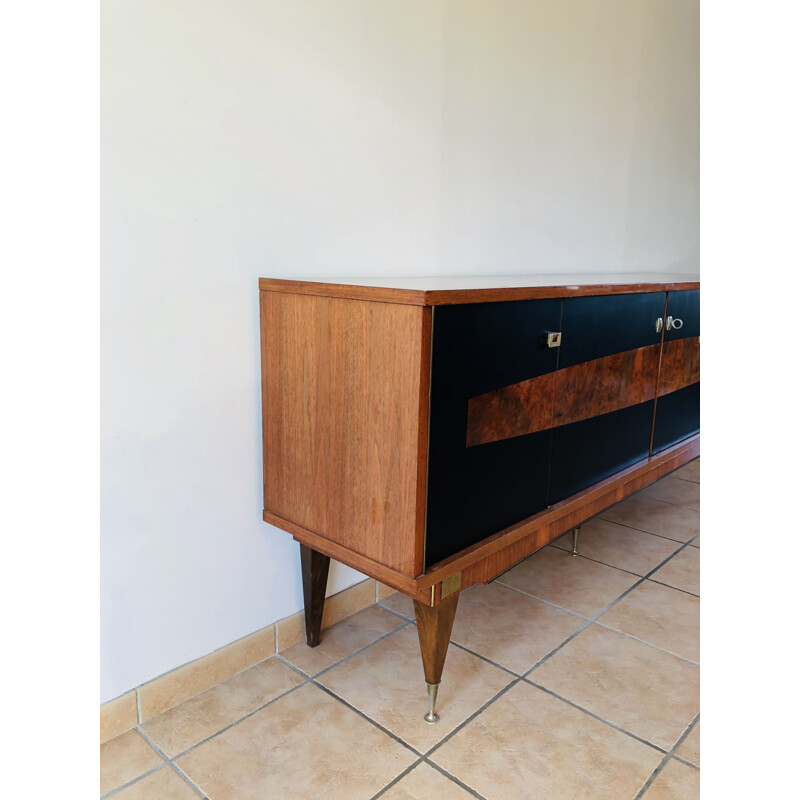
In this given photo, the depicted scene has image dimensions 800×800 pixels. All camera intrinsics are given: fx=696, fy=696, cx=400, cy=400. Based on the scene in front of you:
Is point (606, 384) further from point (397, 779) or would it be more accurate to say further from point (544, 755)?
point (397, 779)

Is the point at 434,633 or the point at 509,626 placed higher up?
the point at 434,633

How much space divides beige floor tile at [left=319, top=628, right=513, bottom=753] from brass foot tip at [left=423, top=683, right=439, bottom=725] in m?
0.01

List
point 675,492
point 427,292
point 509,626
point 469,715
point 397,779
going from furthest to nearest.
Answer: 1. point 675,492
2. point 509,626
3. point 469,715
4. point 397,779
5. point 427,292

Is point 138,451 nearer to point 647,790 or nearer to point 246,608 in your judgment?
point 246,608

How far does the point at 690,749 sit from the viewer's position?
4.93 ft

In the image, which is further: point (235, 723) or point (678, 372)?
point (678, 372)

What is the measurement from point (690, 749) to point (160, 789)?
1107mm

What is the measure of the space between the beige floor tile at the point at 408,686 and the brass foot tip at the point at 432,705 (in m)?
0.01

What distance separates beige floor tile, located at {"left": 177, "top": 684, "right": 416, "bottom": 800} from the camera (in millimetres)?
1379

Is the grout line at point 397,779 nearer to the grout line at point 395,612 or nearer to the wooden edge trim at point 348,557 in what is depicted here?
the wooden edge trim at point 348,557

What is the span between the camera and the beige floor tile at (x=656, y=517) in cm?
270

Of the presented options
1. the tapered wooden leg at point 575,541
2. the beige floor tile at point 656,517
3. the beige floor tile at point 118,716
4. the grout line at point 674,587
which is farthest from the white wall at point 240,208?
the beige floor tile at point 656,517

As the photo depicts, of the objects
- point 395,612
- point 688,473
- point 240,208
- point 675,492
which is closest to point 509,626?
point 395,612

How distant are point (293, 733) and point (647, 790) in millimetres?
743
